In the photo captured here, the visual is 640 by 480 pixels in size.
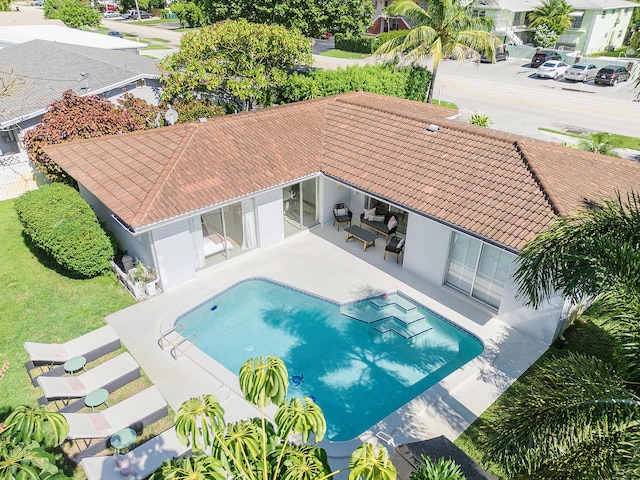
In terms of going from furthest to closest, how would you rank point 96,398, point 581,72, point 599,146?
1. point 581,72
2. point 599,146
3. point 96,398

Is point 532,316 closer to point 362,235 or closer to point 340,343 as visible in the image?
point 340,343

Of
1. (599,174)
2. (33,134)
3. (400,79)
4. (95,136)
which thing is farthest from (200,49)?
(599,174)

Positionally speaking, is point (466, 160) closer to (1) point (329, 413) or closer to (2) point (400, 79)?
(1) point (329, 413)

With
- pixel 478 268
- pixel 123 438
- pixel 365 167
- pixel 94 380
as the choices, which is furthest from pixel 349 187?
pixel 123 438

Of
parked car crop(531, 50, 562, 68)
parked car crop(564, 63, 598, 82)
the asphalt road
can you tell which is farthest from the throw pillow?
parked car crop(531, 50, 562, 68)

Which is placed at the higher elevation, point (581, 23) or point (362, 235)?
point (581, 23)
